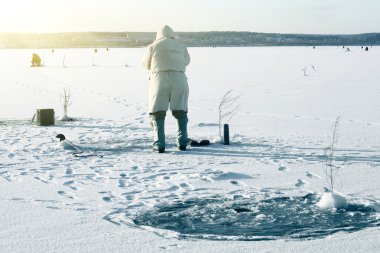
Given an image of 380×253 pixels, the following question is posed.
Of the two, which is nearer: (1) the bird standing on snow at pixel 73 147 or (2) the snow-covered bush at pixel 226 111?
(1) the bird standing on snow at pixel 73 147

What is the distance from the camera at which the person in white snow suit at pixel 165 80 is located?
8.77 m

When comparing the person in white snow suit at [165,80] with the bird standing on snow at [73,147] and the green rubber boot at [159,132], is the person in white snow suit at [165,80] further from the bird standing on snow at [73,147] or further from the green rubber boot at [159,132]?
the bird standing on snow at [73,147]

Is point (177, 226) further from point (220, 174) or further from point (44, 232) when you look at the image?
A: point (220, 174)

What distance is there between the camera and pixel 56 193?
6.24 m

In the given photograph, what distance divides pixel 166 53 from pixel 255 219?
13.4ft

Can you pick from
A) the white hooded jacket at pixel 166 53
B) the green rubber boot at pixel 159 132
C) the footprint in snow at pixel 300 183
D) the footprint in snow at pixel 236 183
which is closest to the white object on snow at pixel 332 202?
the footprint in snow at pixel 300 183

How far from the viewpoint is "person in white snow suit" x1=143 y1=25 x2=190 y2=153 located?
28.8 ft

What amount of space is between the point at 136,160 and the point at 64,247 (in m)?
3.78

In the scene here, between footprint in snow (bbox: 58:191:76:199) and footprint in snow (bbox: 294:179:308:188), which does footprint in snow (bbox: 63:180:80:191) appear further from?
footprint in snow (bbox: 294:179:308:188)

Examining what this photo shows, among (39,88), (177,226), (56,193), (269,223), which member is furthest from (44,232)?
(39,88)

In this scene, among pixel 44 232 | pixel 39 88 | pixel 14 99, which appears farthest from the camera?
pixel 39 88

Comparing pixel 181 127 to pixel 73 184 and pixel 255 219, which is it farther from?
pixel 255 219

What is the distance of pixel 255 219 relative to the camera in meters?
5.25

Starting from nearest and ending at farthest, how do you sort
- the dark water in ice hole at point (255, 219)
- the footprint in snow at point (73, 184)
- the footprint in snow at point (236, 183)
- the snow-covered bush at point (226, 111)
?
1. the dark water in ice hole at point (255, 219)
2. the footprint in snow at point (73, 184)
3. the footprint in snow at point (236, 183)
4. the snow-covered bush at point (226, 111)
